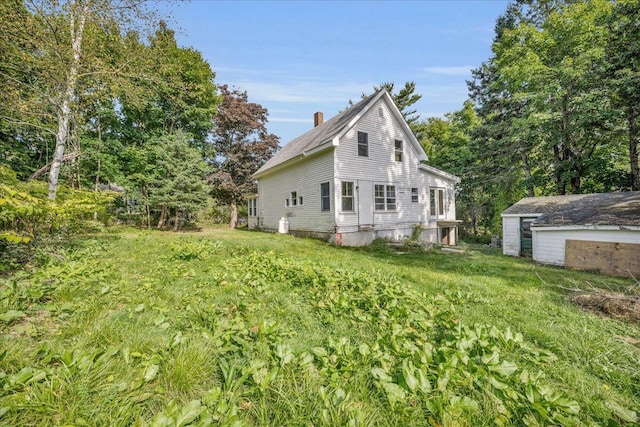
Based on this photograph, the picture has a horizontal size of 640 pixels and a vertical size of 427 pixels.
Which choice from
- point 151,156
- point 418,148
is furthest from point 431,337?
point 151,156

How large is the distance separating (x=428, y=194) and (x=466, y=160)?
8860mm

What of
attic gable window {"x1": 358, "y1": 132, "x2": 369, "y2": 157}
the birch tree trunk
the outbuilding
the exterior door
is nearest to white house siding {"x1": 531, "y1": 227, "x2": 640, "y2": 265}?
the outbuilding

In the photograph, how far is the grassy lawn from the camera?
1737 mm

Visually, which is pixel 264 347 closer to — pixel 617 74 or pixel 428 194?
pixel 428 194

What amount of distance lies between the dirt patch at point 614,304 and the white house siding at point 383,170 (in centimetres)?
826

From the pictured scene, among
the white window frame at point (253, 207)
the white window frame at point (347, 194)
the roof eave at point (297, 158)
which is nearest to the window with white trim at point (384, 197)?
the white window frame at point (347, 194)

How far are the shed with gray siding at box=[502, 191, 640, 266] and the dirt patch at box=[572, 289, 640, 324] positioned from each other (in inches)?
245

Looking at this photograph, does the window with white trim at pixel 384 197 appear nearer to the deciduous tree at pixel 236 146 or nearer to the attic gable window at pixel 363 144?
the attic gable window at pixel 363 144

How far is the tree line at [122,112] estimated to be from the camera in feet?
22.9

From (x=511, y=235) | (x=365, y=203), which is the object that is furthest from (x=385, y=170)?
(x=511, y=235)

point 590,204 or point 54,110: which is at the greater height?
point 54,110

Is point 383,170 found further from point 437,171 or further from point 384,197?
point 437,171

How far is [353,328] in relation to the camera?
3.05 metres

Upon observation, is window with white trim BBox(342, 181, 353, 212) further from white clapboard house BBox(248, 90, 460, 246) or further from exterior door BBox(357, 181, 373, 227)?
exterior door BBox(357, 181, 373, 227)
